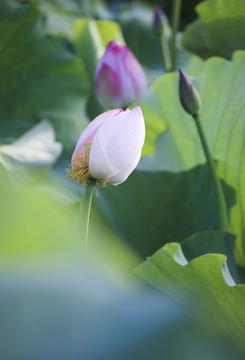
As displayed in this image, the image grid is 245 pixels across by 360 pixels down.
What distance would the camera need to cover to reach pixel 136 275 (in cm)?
56

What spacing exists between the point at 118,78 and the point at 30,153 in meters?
0.17

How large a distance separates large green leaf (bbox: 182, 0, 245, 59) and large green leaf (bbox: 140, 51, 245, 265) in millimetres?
190

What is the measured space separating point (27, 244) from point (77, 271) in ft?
0.08

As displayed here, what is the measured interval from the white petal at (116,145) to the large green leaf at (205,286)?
13 centimetres

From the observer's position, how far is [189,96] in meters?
0.57

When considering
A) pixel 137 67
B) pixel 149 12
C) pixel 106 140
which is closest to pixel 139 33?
pixel 149 12

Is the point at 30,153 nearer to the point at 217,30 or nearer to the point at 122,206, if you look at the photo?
the point at 122,206

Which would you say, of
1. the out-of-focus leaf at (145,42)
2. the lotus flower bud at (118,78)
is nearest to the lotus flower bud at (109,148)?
the lotus flower bud at (118,78)

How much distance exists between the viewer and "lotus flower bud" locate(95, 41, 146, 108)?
0.74m

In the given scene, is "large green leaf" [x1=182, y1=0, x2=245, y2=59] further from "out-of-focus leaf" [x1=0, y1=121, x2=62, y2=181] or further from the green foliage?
"out-of-focus leaf" [x1=0, y1=121, x2=62, y2=181]

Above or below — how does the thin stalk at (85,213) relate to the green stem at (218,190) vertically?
above

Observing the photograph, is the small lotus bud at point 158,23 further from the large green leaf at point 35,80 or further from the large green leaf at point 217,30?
the large green leaf at point 35,80

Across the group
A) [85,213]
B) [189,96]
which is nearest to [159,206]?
[189,96]

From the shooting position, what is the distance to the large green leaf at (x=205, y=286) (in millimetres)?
476
